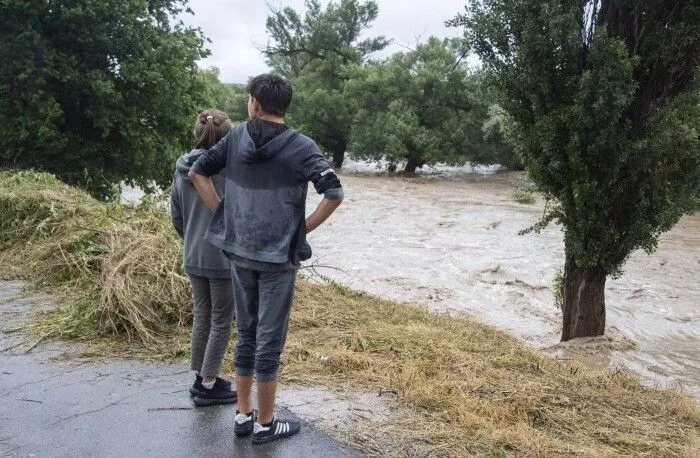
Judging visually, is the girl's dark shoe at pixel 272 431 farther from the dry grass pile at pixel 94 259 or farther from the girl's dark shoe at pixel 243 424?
the dry grass pile at pixel 94 259

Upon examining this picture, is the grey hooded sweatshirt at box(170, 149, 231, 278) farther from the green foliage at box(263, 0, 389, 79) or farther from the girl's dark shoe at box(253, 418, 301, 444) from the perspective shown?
the green foliage at box(263, 0, 389, 79)

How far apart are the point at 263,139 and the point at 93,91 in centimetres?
1399

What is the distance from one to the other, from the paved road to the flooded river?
151 inches

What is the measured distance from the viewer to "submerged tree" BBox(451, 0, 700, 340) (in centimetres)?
714

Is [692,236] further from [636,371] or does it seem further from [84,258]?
[84,258]

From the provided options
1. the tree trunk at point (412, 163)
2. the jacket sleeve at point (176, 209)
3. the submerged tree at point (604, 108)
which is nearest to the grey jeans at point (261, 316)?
the jacket sleeve at point (176, 209)

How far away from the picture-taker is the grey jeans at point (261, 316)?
3373 millimetres

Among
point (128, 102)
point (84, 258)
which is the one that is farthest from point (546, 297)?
point (128, 102)

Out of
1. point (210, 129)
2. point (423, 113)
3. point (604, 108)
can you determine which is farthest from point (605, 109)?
point (423, 113)

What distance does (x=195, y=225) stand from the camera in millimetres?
3934

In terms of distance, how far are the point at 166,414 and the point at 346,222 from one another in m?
15.5

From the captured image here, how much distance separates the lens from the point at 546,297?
38.0ft

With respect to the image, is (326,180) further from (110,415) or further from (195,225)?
(110,415)

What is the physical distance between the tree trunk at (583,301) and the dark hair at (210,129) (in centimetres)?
579
